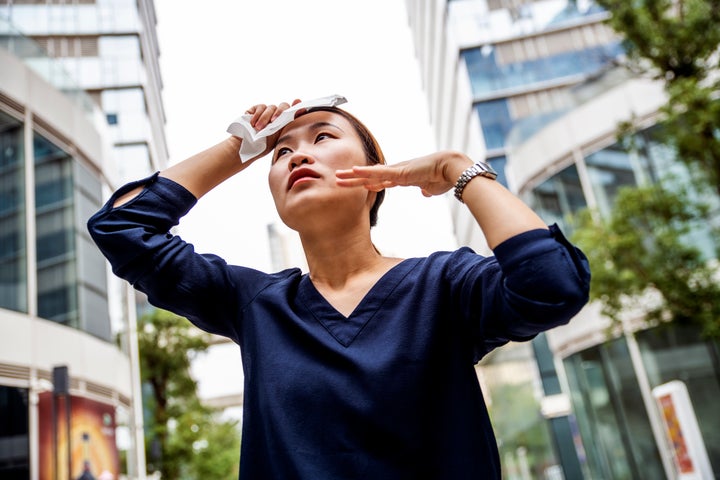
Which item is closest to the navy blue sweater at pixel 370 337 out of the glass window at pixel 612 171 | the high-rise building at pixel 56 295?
the high-rise building at pixel 56 295

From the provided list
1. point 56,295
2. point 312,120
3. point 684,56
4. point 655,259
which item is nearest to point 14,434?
point 56,295

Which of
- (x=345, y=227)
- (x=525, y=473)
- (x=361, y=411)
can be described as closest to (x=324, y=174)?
(x=345, y=227)

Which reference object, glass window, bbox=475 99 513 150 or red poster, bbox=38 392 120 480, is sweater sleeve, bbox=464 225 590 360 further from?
glass window, bbox=475 99 513 150

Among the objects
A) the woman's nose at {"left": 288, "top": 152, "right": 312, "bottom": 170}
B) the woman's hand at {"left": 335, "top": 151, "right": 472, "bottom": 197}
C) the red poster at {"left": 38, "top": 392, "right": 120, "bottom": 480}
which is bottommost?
the woman's hand at {"left": 335, "top": 151, "right": 472, "bottom": 197}

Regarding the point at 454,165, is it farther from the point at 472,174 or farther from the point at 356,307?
the point at 356,307

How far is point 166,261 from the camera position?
46.0 inches

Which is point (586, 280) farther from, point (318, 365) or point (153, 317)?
point (153, 317)

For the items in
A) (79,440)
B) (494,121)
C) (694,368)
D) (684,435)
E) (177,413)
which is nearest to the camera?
(684,435)

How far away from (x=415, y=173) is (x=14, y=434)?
8993 millimetres

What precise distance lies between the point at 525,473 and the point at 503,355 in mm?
3513

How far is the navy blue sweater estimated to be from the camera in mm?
962

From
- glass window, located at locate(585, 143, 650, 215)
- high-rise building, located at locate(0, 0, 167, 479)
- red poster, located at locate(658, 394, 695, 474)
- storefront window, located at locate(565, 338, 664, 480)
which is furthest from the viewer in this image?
storefront window, located at locate(565, 338, 664, 480)

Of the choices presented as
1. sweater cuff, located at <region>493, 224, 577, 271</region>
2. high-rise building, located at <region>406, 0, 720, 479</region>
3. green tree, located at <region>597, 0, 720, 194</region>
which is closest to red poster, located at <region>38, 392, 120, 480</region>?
high-rise building, located at <region>406, 0, 720, 479</region>

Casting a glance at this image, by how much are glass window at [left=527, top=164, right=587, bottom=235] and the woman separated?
12.5 metres
